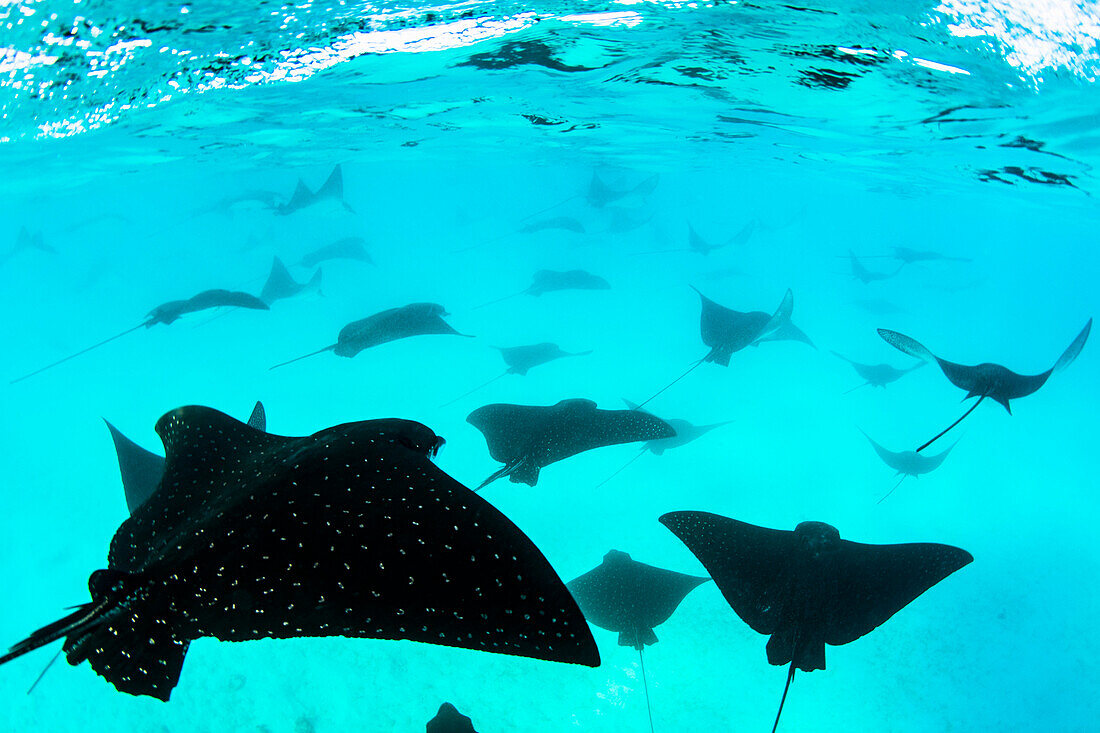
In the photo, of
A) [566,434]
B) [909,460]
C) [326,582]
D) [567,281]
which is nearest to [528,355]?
[567,281]

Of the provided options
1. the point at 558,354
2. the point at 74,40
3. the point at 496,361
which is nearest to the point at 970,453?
the point at 558,354

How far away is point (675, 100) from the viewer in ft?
33.0

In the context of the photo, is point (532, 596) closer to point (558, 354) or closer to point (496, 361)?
point (558, 354)

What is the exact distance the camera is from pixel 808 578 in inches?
165

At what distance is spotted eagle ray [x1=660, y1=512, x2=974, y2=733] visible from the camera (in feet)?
13.3

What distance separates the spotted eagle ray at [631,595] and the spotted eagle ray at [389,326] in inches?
156

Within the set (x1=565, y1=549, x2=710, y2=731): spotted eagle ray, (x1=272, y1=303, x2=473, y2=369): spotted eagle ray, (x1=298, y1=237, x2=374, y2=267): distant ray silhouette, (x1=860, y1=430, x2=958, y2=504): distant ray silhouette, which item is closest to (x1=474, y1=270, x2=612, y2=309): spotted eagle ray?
(x1=298, y1=237, x2=374, y2=267): distant ray silhouette

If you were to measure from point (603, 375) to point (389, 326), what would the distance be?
599 cm

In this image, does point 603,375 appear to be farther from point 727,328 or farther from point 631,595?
point 631,595

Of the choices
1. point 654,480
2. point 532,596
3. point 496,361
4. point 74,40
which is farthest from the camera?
point 496,361

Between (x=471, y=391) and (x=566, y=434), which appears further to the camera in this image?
(x=471, y=391)

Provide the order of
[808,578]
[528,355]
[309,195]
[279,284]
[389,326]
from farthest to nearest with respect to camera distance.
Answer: [309,195] < [279,284] < [528,355] < [389,326] < [808,578]

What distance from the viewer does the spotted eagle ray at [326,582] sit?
7.51 ft

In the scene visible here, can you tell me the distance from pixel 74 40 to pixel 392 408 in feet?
24.3
